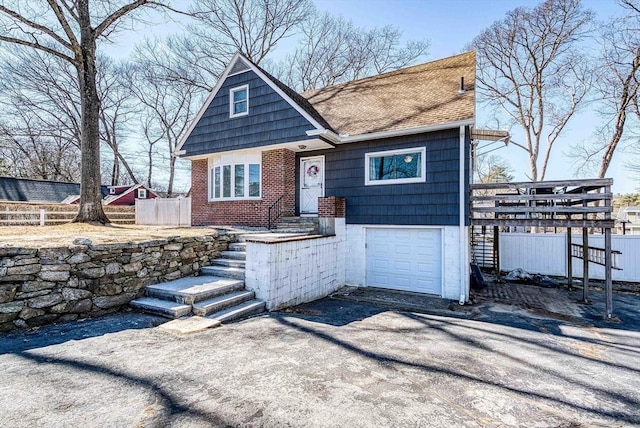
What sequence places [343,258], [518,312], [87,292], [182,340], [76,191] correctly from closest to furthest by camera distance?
1. [182,340]
2. [87,292]
3. [518,312]
4. [343,258]
5. [76,191]

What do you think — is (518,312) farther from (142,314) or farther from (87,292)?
(87,292)

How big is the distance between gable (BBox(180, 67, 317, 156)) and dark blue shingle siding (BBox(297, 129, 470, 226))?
4.49ft

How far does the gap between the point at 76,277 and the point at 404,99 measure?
967 cm

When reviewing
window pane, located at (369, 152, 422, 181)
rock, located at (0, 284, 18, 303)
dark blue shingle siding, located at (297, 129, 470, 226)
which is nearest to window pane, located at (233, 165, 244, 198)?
dark blue shingle siding, located at (297, 129, 470, 226)

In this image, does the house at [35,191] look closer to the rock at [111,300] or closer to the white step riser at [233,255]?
A: the white step riser at [233,255]

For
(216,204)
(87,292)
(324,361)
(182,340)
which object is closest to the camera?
(324,361)

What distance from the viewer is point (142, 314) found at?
18.4 feet

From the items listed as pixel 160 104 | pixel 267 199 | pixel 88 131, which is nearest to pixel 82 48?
pixel 88 131

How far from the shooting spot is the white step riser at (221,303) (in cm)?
553

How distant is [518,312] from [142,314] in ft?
25.5

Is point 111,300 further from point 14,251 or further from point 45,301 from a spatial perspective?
point 14,251

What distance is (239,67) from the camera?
10984 millimetres

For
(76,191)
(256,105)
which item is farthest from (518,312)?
(76,191)

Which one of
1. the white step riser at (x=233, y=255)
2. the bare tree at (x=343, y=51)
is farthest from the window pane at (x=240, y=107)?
the bare tree at (x=343, y=51)
